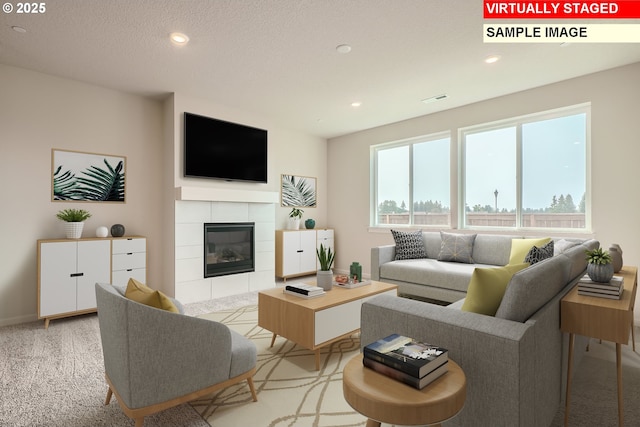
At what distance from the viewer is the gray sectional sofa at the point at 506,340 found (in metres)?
1.26

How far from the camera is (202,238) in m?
4.35

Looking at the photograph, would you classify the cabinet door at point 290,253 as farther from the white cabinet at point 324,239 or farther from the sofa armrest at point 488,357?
the sofa armrest at point 488,357

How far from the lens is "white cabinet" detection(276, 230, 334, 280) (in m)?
5.39

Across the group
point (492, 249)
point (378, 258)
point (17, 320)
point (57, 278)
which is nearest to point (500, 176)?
point (492, 249)

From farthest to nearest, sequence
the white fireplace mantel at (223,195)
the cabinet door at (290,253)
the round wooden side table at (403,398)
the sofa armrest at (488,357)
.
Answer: the cabinet door at (290,253)
the white fireplace mantel at (223,195)
the sofa armrest at (488,357)
the round wooden side table at (403,398)

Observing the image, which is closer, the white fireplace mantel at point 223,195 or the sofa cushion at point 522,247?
the sofa cushion at point 522,247

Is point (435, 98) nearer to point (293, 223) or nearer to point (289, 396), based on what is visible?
point (293, 223)

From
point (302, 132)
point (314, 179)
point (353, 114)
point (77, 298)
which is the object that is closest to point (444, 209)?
point (353, 114)

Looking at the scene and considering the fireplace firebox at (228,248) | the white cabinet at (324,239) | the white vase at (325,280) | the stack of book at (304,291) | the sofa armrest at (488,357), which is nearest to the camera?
the sofa armrest at (488,357)

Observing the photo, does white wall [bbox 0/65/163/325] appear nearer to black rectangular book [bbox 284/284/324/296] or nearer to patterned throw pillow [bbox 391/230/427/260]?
black rectangular book [bbox 284/284/324/296]

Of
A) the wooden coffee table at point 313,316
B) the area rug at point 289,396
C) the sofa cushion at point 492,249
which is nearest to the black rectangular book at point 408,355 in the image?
the area rug at point 289,396

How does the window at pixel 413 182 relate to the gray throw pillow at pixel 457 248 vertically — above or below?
above

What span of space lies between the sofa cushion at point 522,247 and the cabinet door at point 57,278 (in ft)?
15.2

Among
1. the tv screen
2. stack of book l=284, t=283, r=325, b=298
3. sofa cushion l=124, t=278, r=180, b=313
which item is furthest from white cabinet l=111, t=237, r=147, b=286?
sofa cushion l=124, t=278, r=180, b=313
